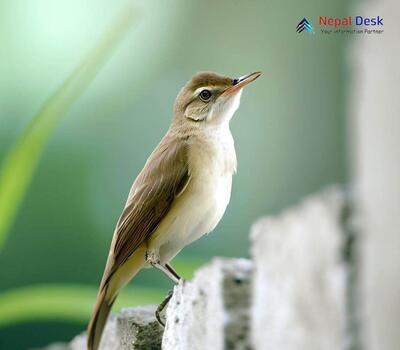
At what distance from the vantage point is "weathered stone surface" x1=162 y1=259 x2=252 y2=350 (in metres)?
1.10

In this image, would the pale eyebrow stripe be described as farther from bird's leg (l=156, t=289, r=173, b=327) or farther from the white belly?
bird's leg (l=156, t=289, r=173, b=327)

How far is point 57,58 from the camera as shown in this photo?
1.65 metres

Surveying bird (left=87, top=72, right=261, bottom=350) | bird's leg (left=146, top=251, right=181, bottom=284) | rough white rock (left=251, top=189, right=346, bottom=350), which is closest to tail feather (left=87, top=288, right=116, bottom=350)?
bird (left=87, top=72, right=261, bottom=350)

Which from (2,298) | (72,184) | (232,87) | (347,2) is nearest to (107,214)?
(72,184)

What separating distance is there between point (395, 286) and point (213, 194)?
16.1 inches

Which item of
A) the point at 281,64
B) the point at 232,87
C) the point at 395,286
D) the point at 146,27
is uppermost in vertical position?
the point at 146,27

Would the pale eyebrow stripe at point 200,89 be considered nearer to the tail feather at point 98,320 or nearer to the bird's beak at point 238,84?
the bird's beak at point 238,84

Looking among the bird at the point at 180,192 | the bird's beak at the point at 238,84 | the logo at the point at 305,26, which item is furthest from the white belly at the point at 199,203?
the logo at the point at 305,26

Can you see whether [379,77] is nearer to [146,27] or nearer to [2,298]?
[146,27]

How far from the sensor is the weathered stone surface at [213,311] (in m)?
1.10

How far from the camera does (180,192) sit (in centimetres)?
129

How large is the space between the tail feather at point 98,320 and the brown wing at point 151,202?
1.4 inches

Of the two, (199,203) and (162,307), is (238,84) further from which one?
(162,307)

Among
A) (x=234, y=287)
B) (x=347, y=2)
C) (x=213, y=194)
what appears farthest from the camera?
(x=347, y=2)
